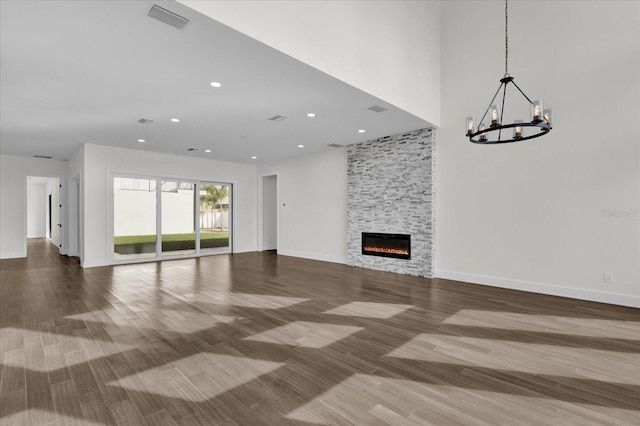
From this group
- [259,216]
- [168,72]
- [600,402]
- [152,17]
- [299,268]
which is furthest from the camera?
[259,216]

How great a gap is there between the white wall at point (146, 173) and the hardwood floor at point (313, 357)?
239 cm

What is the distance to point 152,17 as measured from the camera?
8.82ft

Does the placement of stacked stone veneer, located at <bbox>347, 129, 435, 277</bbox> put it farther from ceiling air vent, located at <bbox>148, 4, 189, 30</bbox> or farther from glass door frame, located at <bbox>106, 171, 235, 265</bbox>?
ceiling air vent, located at <bbox>148, 4, 189, 30</bbox>

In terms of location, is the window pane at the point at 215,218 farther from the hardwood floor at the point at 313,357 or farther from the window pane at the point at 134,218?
the hardwood floor at the point at 313,357

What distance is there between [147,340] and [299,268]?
4262mm

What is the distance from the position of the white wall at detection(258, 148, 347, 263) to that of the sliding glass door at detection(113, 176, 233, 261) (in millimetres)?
1941

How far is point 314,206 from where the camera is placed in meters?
8.71

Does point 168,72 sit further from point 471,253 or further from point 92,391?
point 471,253

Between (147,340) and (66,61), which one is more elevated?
(66,61)

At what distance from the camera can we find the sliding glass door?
26.0 ft

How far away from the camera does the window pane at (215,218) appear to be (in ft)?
30.7

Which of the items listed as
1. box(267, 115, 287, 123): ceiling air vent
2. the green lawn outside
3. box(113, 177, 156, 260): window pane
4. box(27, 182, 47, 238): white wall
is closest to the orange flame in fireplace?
box(267, 115, 287, 123): ceiling air vent

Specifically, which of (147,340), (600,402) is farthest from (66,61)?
(600,402)

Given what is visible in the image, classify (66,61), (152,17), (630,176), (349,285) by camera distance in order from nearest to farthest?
(152,17) < (66,61) < (630,176) < (349,285)
